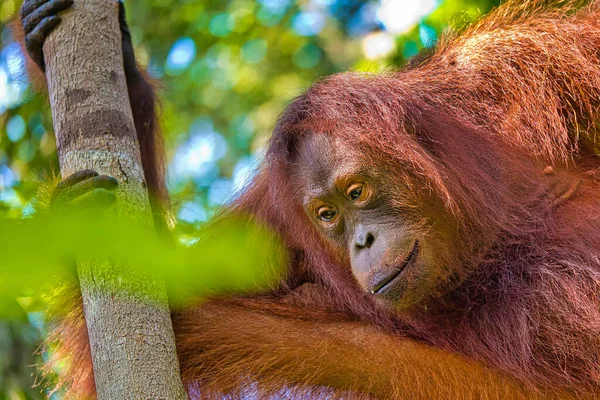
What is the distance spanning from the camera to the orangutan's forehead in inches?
114

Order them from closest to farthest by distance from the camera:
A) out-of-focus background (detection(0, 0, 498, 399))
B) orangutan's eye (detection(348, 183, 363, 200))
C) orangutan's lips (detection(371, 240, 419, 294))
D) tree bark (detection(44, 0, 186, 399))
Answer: tree bark (detection(44, 0, 186, 399)) < orangutan's lips (detection(371, 240, 419, 294)) < orangutan's eye (detection(348, 183, 363, 200)) < out-of-focus background (detection(0, 0, 498, 399))

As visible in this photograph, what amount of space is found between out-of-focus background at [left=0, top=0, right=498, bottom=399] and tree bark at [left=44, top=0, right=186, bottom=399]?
1266 millimetres

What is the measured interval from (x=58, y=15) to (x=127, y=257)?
216 centimetres

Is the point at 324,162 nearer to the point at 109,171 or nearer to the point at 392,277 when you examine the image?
the point at 392,277

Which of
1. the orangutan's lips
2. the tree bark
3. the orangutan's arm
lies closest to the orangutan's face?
the orangutan's lips

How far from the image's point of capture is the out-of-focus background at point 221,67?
4445 millimetres

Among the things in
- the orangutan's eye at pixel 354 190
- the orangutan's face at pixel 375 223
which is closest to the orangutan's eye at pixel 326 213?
the orangutan's face at pixel 375 223

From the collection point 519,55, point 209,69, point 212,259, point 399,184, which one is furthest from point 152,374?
point 209,69

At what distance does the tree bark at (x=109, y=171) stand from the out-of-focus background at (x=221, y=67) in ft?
4.15

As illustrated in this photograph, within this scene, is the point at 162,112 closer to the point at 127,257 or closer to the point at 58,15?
the point at 58,15

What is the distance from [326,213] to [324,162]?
21cm

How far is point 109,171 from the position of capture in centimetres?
231

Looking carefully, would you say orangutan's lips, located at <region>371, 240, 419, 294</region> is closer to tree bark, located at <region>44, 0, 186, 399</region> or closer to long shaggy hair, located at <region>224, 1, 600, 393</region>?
long shaggy hair, located at <region>224, 1, 600, 393</region>

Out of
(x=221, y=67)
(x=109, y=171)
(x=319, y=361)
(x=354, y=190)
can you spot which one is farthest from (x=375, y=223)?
(x=221, y=67)
